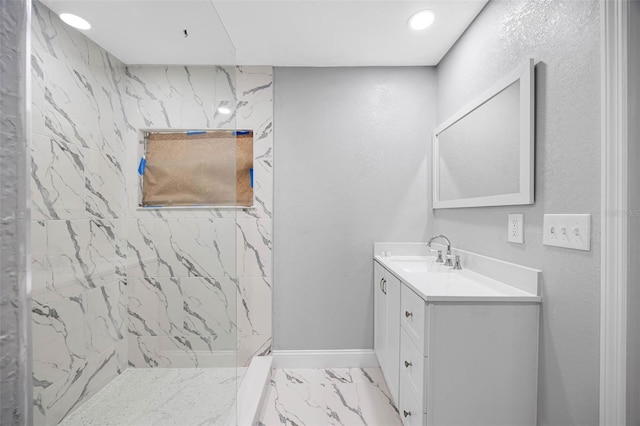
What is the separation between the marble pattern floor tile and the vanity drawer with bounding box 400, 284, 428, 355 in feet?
2.30

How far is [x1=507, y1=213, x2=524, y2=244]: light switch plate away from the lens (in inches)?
47.3

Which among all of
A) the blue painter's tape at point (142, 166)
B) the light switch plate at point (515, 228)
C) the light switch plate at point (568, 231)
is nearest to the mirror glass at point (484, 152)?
the light switch plate at point (515, 228)

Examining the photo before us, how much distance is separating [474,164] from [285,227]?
133 cm

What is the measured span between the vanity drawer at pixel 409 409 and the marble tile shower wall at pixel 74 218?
1.19 m

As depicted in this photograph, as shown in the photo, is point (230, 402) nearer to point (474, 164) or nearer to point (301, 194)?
point (301, 194)

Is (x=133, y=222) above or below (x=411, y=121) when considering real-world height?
below

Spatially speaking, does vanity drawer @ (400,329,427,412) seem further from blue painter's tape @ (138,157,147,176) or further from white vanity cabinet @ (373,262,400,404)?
blue painter's tape @ (138,157,147,176)

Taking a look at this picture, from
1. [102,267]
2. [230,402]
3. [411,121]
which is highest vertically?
[411,121]

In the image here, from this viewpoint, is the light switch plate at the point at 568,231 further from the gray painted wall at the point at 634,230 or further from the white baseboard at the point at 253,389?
the white baseboard at the point at 253,389

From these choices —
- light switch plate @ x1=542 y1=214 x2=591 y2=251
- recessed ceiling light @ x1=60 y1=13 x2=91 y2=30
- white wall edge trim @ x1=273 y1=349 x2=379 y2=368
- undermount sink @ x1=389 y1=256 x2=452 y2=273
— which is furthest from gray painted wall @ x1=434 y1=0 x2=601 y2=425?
recessed ceiling light @ x1=60 y1=13 x2=91 y2=30

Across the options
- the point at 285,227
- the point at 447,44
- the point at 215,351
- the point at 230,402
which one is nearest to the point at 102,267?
the point at 215,351

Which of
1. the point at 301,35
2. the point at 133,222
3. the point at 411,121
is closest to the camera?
the point at 133,222

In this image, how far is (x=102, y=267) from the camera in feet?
3.19

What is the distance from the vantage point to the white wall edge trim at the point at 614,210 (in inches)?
31.8
